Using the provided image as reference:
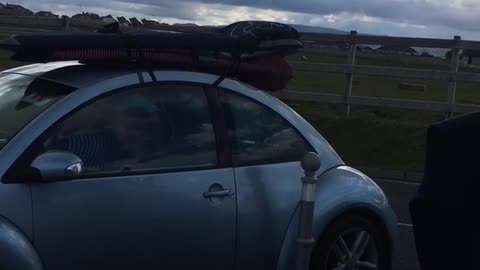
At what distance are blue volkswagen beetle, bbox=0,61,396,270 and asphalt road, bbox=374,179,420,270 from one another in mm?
1826

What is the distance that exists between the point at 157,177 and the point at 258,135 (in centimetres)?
82

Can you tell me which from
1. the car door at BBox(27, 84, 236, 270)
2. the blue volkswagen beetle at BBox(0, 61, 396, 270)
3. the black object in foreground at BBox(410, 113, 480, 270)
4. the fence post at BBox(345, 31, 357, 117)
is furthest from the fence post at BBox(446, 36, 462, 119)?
the black object in foreground at BBox(410, 113, 480, 270)

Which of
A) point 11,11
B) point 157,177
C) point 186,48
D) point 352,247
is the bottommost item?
point 352,247

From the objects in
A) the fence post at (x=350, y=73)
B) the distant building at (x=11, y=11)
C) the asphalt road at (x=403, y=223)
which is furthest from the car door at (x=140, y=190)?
the distant building at (x=11, y=11)

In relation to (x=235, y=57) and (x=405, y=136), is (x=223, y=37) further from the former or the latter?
(x=405, y=136)

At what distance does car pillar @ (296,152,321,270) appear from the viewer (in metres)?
4.99

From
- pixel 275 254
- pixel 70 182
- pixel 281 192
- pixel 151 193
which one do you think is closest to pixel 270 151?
pixel 281 192

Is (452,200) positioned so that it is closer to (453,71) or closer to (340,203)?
(340,203)

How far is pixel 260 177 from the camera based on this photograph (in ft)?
17.2

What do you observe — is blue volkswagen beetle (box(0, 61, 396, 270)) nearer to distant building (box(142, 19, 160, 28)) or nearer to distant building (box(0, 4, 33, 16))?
distant building (box(142, 19, 160, 28))

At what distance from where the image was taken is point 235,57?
5387 millimetres

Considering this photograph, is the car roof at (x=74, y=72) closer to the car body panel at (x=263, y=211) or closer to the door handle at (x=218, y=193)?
the door handle at (x=218, y=193)

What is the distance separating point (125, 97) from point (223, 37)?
0.76 m

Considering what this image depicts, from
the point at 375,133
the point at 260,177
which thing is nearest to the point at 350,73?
the point at 375,133
